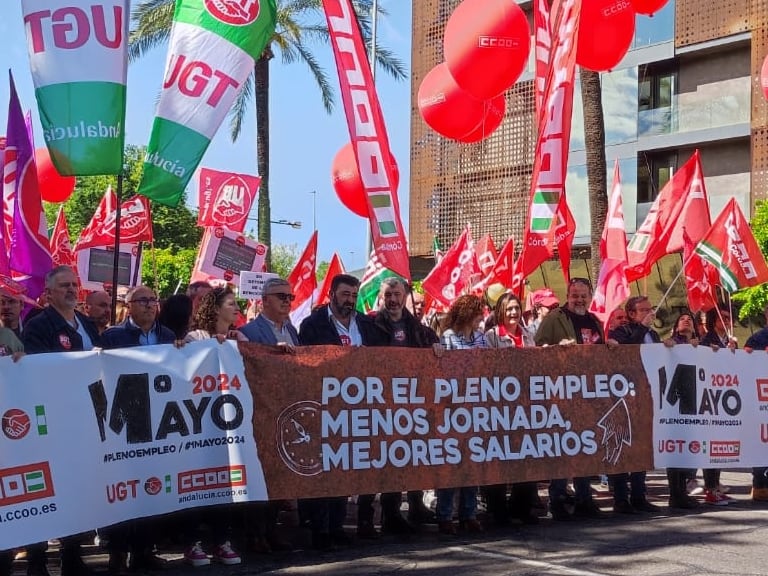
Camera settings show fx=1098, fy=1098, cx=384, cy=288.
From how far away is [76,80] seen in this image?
738 centimetres

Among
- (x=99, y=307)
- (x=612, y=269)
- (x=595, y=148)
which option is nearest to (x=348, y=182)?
(x=612, y=269)

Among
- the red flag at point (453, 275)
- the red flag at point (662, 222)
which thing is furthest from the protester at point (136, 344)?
the red flag at point (662, 222)

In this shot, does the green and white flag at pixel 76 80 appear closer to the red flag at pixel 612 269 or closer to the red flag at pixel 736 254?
the red flag at pixel 612 269

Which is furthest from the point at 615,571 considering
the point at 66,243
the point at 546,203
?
the point at 66,243

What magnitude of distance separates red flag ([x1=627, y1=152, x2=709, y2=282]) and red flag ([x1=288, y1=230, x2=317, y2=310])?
435 centimetres

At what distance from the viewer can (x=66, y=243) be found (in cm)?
1553

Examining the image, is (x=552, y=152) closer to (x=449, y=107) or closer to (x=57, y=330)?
(x=449, y=107)

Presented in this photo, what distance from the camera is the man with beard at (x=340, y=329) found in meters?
7.32

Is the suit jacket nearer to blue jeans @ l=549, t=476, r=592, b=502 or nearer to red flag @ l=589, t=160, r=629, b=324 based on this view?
blue jeans @ l=549, t=476, r=592, b=502

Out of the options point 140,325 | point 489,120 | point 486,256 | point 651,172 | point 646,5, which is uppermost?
point 651,172

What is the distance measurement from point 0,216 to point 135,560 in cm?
467

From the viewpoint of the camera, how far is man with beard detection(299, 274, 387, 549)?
7316 millimetres

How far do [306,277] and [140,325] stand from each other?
27.5ft

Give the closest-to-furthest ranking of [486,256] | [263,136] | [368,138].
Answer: [368,138], [486,256], [263,136]
